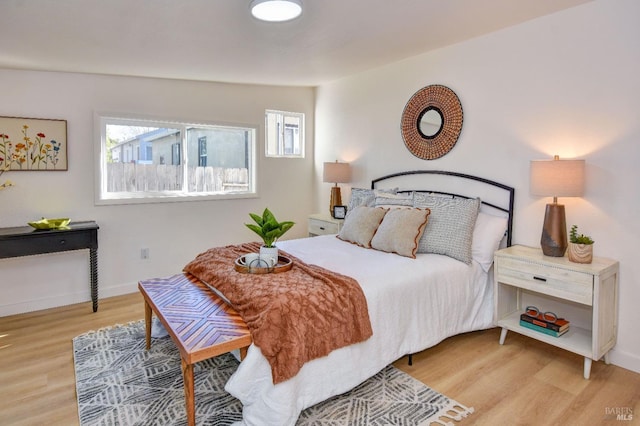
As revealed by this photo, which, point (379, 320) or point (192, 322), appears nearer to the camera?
point (192, 322)

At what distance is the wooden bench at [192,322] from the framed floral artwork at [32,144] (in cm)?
182

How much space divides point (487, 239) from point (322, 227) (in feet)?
6.45

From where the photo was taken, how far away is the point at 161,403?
2133mm

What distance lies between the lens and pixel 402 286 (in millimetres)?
2422

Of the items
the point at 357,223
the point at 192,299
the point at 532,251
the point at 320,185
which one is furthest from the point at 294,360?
the point at 320,185

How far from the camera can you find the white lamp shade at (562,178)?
2473 mm

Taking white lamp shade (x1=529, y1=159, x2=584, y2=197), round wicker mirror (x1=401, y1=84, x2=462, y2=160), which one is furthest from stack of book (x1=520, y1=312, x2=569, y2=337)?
round wicker mirror (x1=401, y1=84, x2=462, y2=160)

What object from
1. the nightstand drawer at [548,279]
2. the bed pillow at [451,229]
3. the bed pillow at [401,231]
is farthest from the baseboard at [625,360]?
the bed pillow at [401,231]

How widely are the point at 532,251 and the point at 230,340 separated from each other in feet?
7.32

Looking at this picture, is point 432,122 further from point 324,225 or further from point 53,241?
point 53,241

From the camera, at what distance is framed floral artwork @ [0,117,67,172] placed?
3.34m

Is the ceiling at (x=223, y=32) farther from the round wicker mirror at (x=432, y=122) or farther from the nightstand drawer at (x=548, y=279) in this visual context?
the nightstand drawer at (x=548, y=279)

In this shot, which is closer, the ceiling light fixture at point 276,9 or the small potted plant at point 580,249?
the ceiling light fixture at point 276,9

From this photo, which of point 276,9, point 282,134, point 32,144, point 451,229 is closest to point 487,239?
point 451,229
